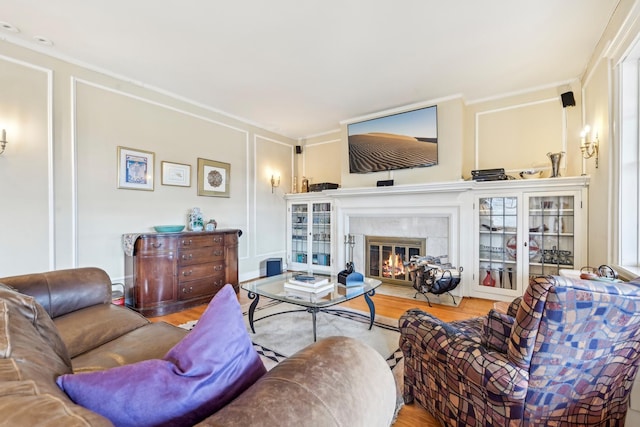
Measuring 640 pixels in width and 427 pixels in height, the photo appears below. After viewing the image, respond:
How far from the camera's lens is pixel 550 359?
3.34 ft

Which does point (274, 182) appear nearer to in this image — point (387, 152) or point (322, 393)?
point (387, 152)

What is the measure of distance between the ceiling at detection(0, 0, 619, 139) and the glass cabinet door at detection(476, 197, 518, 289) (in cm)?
147

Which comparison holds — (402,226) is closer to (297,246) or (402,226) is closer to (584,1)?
Result: (297,246)

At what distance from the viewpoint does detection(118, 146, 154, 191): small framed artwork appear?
3176 millimetres

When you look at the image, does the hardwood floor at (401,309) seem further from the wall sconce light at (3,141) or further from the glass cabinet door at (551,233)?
the wall sconce light at (3,141)

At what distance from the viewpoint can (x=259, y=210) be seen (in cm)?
484

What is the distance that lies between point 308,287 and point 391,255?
2.20 metres

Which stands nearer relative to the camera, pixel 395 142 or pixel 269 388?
pixel 269 388

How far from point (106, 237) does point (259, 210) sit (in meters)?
2.22

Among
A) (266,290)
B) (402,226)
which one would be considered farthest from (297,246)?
(266,290)

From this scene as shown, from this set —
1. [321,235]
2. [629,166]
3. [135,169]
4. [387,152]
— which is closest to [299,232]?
[321,235]

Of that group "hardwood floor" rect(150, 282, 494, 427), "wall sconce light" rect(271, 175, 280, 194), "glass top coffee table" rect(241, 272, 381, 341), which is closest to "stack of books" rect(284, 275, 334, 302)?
"glass top coffee table" rect(241, 272, 381, 341)

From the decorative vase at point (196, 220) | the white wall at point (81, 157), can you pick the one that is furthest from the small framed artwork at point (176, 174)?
the decorative vase at point (196, 220)

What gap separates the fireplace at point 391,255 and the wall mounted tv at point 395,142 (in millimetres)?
1101
